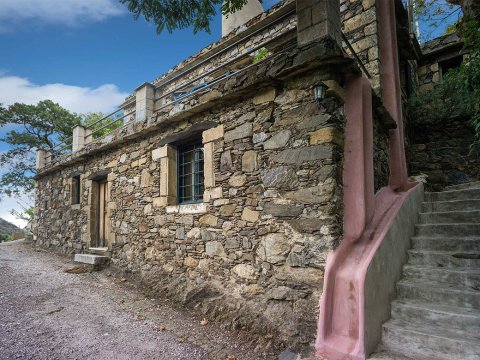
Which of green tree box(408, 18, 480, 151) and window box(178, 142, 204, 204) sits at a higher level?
green tree box(408, 18, 480, 151)

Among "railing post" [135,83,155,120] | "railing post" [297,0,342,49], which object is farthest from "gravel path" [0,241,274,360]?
"railing post" [297,0,342,49]

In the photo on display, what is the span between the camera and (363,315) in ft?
8.07

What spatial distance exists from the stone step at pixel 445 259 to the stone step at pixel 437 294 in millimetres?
334

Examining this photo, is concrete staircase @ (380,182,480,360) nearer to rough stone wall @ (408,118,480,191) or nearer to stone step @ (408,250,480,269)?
stone step @ (408,250,480,269)

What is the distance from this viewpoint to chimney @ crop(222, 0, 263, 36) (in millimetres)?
9180

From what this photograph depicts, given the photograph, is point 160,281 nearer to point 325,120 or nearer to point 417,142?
point 325,120

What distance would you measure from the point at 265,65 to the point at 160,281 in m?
3.66

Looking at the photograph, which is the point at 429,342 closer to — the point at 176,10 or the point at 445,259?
the point at 445,259

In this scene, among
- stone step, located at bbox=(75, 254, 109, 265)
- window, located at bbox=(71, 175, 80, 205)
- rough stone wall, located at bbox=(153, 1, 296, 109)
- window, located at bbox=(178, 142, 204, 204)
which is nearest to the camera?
window, located at bbox=(178, 142, 204, 204)

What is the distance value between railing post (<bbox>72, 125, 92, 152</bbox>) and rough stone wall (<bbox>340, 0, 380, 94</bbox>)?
6979 mm

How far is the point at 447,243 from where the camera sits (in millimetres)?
3391

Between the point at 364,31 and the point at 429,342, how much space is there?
450 centimetres

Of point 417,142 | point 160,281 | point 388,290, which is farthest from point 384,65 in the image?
point 160,281

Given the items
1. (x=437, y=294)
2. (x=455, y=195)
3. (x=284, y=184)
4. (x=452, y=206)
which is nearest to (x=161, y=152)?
(x=284, y=184)
